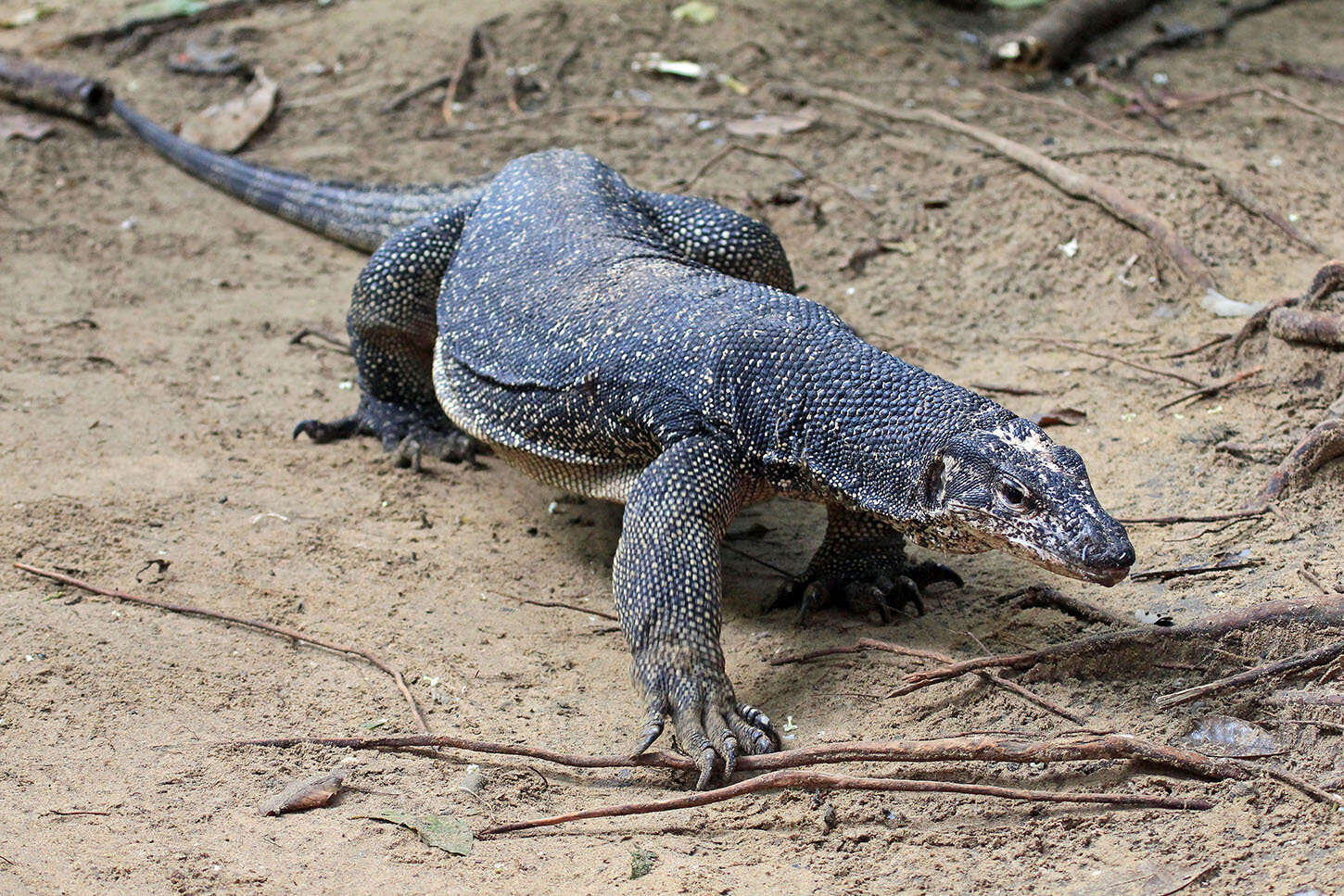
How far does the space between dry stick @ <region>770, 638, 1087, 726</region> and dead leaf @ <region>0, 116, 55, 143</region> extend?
8237 mm

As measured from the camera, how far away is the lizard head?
381 cm

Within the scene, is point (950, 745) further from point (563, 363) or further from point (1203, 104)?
point (1203, 104)

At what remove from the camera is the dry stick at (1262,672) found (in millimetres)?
3795

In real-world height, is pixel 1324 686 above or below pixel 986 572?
above

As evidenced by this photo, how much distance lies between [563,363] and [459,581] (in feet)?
3.56

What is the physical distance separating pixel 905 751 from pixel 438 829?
1434 millimetres

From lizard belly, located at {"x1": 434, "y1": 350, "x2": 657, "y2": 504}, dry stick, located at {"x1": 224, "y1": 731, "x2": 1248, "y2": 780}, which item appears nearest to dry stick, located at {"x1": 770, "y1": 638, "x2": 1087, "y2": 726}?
dry stick, located at {"x1": 224, "y1": 731, "x2": 1248, "y2": 780}

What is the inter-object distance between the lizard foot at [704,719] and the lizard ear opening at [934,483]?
95 centimetres

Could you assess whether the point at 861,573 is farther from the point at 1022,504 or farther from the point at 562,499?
the point at 562,499

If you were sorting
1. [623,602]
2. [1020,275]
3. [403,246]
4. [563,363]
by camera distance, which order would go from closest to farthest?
[623,602], [563,363], [403,246], [1020,275]

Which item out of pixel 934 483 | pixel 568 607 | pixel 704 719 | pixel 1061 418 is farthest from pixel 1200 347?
pixel 704 719

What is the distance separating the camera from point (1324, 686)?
12.3ft

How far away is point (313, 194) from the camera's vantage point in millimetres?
8805

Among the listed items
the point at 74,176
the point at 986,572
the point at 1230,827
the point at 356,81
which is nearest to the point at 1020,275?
the point at 986,572
